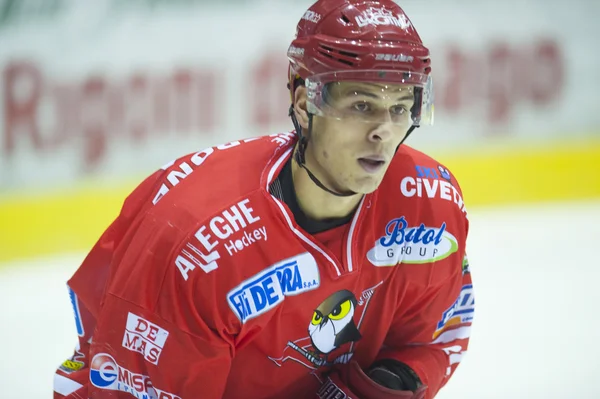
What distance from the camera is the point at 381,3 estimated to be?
6.18 ft

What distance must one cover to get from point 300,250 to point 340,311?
22cm

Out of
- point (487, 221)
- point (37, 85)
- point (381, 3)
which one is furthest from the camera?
point (487, 221)

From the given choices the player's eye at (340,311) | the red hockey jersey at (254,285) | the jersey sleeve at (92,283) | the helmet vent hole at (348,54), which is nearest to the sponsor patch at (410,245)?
the red hockey jersey at (254,285)

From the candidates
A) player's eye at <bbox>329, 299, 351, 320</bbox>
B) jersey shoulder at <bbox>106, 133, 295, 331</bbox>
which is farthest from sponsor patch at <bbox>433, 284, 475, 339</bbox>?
jersey shoulder at <bbox>106, 133, 295, 331</bbox>

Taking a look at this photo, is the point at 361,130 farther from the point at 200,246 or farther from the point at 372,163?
the point at 200,246

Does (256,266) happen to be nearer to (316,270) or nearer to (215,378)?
(316,270)

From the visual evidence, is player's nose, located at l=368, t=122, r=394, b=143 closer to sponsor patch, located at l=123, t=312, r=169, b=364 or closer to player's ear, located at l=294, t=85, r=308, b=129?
player's ear, located at l=294, t=85, r=308, b=129

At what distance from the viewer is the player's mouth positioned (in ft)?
6.14

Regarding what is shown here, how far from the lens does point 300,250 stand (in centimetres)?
195

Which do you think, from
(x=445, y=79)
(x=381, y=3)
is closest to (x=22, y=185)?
(x=445, y=79)

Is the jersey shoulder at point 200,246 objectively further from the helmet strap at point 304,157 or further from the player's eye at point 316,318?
the player's eye at point 316,318

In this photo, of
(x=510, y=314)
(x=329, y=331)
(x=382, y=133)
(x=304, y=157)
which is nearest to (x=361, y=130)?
(x=382, y=133)

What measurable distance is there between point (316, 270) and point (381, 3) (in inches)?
24.0

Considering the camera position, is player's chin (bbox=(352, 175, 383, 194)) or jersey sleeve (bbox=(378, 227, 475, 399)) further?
jersey sleeve (bbox=(378, 227, 475, 399))
